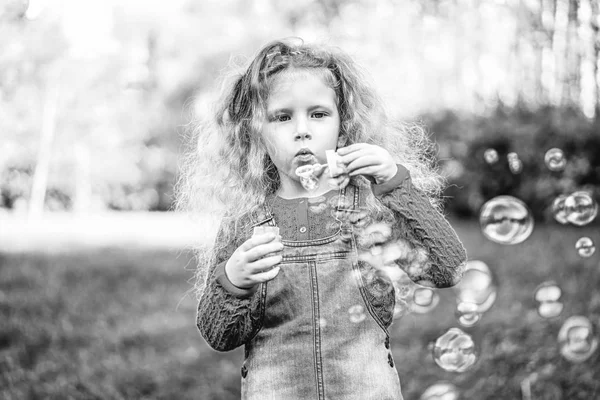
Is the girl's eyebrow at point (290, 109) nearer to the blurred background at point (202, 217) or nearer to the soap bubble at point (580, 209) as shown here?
the blurred background at point (202, 217)

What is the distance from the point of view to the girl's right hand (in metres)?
1.38

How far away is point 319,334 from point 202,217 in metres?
0.59

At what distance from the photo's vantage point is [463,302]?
2252 millimetres

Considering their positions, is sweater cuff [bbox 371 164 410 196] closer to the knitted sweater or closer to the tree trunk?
the knitted sweater

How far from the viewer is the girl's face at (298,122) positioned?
5.18 feet

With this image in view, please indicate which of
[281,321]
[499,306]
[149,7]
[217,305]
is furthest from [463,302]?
[149,7]

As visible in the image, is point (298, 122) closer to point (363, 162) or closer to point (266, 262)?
point (363, 162)

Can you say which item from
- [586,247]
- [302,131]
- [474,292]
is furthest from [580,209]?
[302,131]

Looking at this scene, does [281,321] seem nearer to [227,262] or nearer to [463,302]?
[227,262]

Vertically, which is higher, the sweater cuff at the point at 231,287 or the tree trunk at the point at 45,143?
the tree trunk at the point at 45,143

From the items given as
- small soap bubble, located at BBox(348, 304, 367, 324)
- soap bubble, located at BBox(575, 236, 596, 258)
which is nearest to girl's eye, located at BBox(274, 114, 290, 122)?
small soap bubble, located at BBox(348, 304, 367, 324)

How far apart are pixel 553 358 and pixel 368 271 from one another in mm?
1884

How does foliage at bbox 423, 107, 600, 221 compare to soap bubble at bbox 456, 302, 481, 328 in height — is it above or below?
above

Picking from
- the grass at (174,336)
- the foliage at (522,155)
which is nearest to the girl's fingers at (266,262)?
the grass at (174,336)
